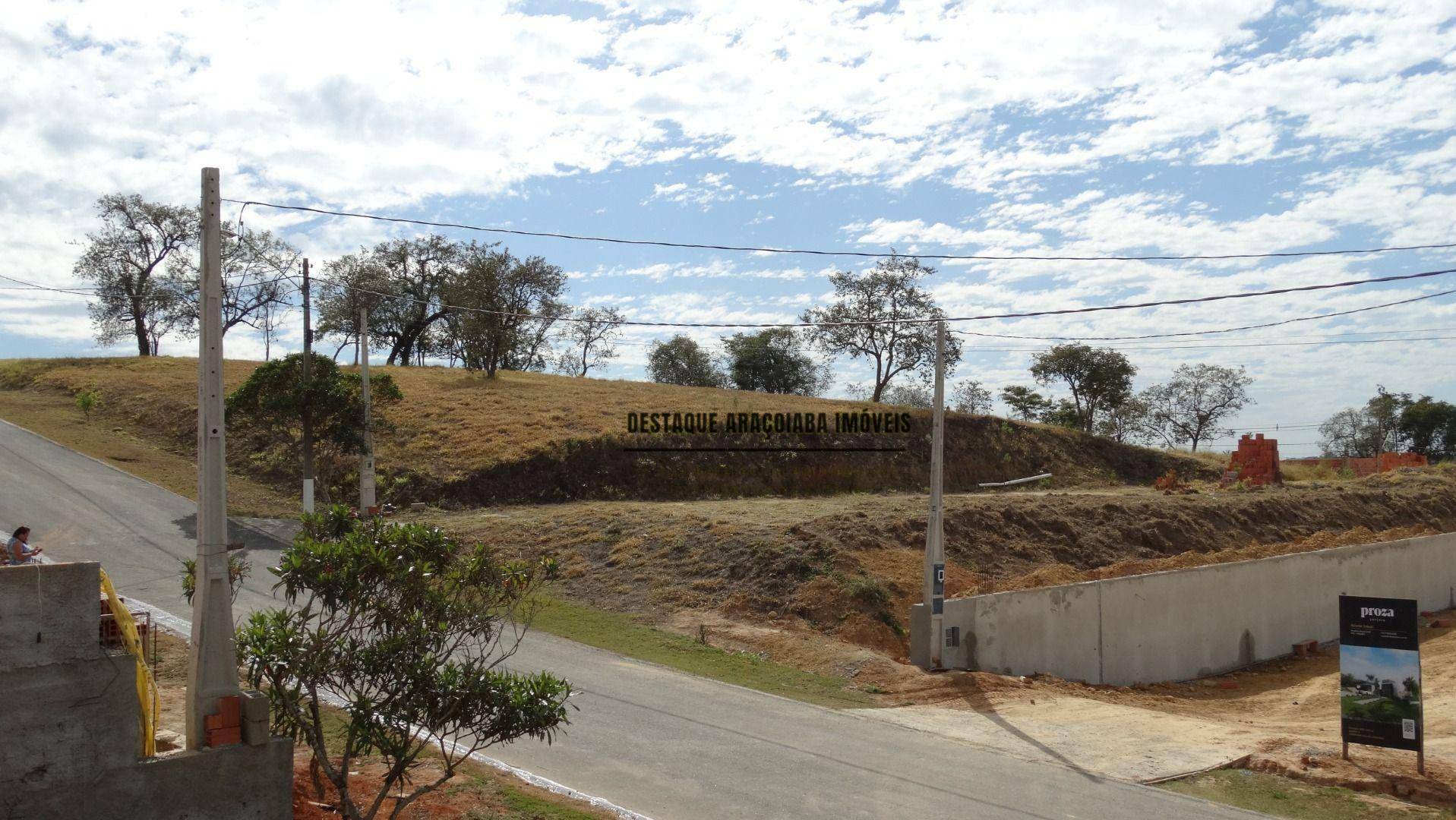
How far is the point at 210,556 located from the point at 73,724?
129cm

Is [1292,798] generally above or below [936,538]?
below

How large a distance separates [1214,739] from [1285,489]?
2758 centimetres

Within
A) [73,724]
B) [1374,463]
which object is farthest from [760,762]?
[1374,463]

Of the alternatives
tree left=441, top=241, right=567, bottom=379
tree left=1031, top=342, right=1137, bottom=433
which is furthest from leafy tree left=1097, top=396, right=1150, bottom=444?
tree left=441, top=241, right=567, bottom=379

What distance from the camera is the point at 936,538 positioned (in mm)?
16781

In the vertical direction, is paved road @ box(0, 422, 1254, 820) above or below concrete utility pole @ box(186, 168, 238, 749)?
below

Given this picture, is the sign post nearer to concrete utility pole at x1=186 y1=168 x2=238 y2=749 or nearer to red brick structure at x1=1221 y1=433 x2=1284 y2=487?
concrete utility pole at x1=186 y1=168 x2=238 y2=749

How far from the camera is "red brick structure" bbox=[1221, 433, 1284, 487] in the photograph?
40688mm

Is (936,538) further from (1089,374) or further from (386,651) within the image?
(1089,374)

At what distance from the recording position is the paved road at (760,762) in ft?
32.9

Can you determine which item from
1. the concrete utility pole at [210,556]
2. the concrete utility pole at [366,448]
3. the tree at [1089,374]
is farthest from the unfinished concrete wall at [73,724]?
the tree at [1089,374]

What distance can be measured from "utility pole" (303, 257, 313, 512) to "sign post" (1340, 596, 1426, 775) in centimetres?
2254

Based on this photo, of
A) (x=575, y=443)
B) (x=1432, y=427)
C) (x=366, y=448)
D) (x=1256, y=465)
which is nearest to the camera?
(x=366, y=448)

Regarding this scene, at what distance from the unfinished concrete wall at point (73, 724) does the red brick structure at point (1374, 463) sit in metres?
54.6
